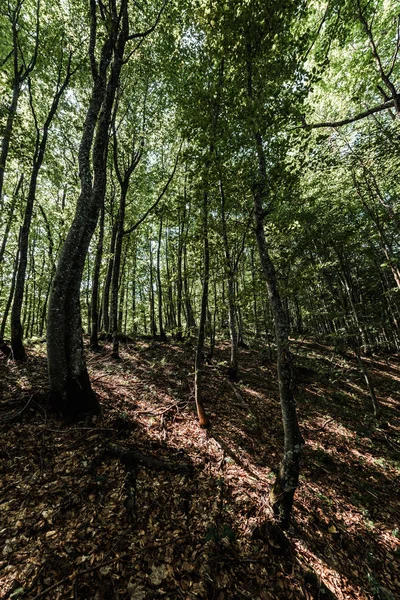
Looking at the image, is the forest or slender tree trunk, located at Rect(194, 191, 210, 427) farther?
slender tree trunk, located at Rect(194, 191, 210, 427)

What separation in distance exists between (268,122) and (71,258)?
16.8 feet

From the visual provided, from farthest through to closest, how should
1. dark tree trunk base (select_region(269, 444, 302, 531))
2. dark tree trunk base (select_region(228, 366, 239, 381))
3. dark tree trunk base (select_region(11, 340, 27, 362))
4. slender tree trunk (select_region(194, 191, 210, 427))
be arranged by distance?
dark tree trunk base (select_region(228, 366, 239, 381)) → dark tree trunk base (select_region(11, 340, 27, 362)) → slender tree trunk (select_region(194, 191, 210, 427)) → dark tree trunk base (select_region(269, 444, 302, 531))

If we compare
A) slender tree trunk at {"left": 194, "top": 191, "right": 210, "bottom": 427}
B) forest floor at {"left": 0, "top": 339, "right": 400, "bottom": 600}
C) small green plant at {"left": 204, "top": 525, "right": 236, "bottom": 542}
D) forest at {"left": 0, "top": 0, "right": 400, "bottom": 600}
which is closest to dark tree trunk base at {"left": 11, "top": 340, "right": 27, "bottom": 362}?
forest at {"left": 0, "top": 0, "right": 400, "bottom": 600}

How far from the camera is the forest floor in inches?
121

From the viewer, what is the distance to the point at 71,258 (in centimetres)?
553

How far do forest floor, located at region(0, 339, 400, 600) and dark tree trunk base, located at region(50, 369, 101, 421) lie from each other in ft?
0.76

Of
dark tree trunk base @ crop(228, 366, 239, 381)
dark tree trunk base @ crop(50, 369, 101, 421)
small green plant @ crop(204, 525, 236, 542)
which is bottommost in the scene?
small green plant @ crop(204, 525, 236, 542)

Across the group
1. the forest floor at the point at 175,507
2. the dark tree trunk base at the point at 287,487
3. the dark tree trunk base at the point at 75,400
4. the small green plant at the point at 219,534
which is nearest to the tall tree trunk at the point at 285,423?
the dark tree trunk base at the point at 287,487

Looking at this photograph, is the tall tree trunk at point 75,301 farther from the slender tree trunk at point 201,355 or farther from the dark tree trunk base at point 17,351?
the dark tree trunk base at point 17,351

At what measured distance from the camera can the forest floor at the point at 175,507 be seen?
307cm

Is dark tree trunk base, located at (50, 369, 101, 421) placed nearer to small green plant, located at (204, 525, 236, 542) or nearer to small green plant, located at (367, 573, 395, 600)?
small green plant, located at (204, 525, 236, 542)

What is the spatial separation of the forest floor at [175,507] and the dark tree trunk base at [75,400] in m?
0.23

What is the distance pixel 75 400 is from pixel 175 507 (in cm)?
301

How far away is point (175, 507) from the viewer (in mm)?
4133
